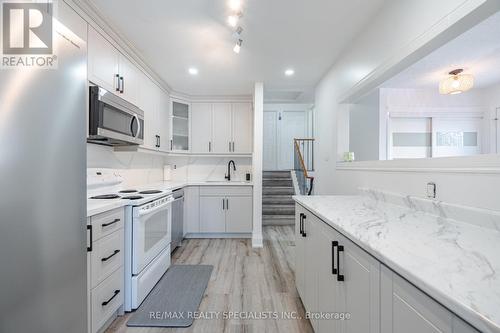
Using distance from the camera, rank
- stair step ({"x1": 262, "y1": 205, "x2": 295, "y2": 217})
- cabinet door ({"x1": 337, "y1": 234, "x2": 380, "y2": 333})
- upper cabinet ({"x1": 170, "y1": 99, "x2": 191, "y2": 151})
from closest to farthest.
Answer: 1. cabinet door ({"x1": 337, "y1": 234, "x2": 380, "y2": 333})
2. upper cabinet ({"x1": 170, "y1": 99, "x2": 191, "y2": 151})
3. stair step ({"x1": 262, "y1": 205, "x2": 295, "y2": 217})

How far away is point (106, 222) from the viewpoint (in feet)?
5.68

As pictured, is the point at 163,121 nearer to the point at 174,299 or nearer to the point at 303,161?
the point at 174,299

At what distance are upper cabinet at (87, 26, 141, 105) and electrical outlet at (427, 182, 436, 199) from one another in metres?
2.69

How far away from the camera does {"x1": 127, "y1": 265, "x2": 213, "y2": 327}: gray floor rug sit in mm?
1880

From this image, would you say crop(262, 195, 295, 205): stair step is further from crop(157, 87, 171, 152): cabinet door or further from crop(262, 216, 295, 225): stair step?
crop(157, 87, 171, 152): cabinet door

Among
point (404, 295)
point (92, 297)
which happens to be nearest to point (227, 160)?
point (92, 297)

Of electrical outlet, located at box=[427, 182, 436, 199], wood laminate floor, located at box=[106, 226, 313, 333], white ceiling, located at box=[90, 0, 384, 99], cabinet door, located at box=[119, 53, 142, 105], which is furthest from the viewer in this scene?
cabinet door, located at box=[119, 53, 142, 105]

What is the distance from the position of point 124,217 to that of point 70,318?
109 centimetres

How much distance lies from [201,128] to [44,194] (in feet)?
11.9

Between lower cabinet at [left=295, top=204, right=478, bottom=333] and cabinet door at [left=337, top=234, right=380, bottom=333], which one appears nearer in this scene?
lower cabinet at [left=295, top=204, right=478, bottom=333]

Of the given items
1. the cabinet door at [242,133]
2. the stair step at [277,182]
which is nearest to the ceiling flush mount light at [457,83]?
the cabinet door at [242,133]

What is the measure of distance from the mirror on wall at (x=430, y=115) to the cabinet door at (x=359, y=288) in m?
1.84

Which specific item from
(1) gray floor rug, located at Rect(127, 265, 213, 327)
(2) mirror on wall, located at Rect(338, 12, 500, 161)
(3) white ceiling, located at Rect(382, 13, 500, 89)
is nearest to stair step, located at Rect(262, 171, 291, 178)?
(2) mirror on wall, located at Rect(338, 12, 500, 161)

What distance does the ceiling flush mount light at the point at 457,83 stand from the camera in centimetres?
235
